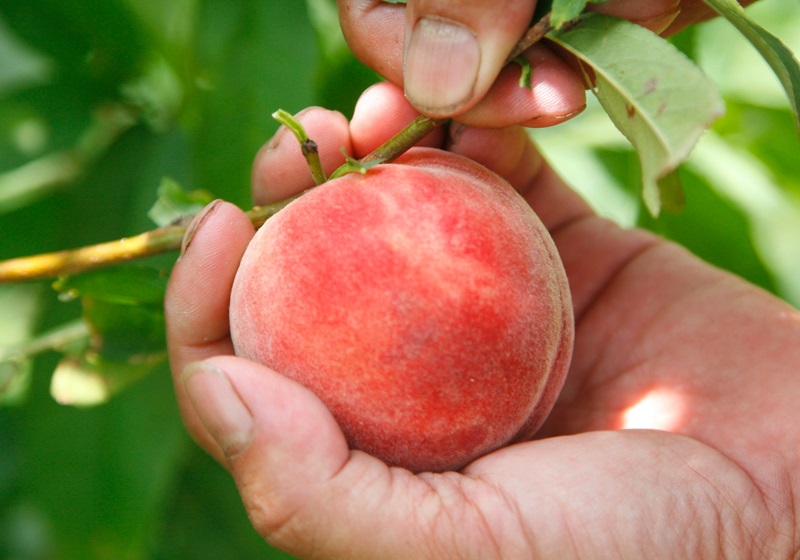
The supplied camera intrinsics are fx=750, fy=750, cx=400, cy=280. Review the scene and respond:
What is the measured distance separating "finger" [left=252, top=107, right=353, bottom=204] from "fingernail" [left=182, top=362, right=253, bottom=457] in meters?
0.41

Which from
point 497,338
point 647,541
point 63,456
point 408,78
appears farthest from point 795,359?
point 63,456

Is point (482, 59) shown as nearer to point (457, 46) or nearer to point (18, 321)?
point (457, 46)

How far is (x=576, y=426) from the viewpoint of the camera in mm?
1163

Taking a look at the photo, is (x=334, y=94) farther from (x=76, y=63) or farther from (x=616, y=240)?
(x=616, y=240)

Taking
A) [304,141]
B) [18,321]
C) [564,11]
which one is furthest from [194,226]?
[18,321]

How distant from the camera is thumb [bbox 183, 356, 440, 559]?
76 centimetres

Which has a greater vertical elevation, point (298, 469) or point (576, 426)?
point (298, 469)

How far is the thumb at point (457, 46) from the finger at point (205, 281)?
29 cm

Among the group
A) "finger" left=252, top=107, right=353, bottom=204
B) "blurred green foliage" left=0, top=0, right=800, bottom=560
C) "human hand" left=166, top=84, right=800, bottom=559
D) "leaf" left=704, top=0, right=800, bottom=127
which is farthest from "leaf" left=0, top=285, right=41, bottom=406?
"leaf" left=704, top=0, right=800, bottom=127

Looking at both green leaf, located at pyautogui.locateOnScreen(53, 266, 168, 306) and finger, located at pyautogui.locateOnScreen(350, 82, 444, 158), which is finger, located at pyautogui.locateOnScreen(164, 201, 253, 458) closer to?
green leaf, located at pyautogui.locateOnScreen(53, 266, 168, 306)

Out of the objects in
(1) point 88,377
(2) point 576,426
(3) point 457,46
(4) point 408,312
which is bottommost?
(2) point 576,426

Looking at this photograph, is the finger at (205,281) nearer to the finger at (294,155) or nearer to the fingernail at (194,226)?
the fingernail at (194,226)

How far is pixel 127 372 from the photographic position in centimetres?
121

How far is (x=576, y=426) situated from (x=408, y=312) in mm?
502
